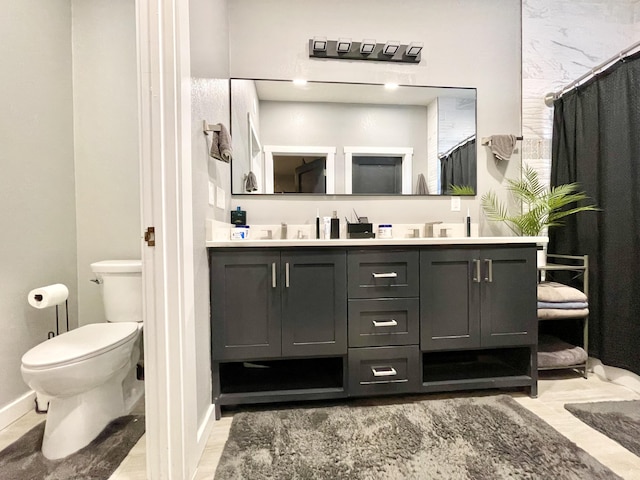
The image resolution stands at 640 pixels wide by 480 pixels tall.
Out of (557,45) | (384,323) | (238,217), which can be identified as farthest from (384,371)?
(557,45)

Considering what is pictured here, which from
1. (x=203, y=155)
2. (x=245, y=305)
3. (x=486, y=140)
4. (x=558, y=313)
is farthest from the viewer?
(x=486, y=140)

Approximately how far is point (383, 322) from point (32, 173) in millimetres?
2087

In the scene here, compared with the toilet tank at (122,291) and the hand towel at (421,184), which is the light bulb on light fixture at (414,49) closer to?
the hand towel at (421,184)

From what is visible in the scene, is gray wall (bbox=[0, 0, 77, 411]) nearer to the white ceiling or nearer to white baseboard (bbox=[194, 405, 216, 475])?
white baseboard (bbox=[194, 405, 216, 475])

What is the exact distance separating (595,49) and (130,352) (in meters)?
3.68

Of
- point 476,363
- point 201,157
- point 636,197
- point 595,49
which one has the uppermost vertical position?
point 595,49

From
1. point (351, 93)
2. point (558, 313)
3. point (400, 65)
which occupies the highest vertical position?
point (400, 65)

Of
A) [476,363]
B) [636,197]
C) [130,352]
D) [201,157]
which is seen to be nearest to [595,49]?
[636,197]

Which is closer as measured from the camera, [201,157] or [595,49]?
[201,157]

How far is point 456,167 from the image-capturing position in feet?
6.90

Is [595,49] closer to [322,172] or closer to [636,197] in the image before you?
[636,197]

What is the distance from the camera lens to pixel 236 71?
6.48 ft

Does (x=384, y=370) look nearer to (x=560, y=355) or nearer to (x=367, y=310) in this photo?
(x=367, y=310)

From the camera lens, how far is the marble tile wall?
215 centimetres
